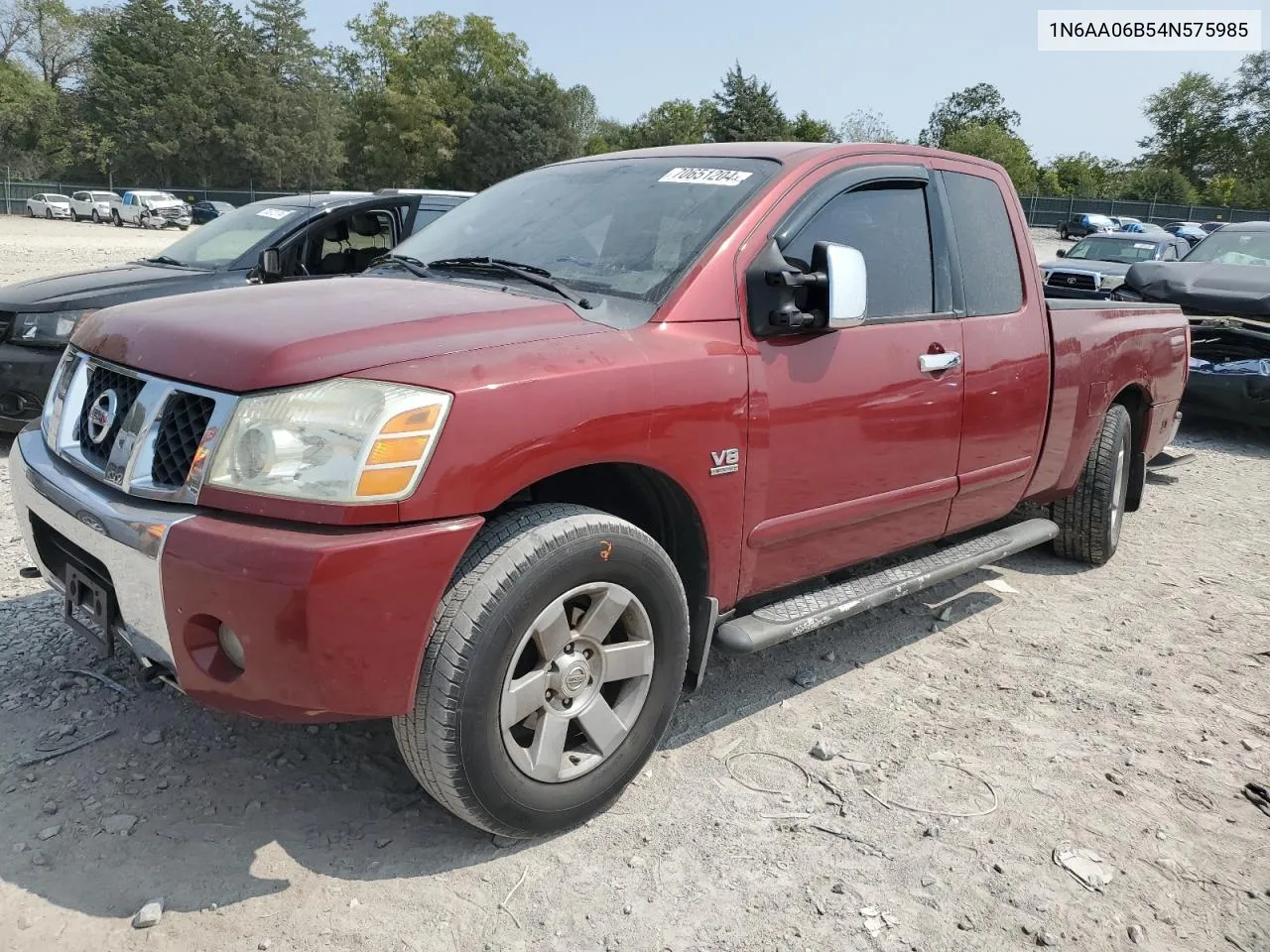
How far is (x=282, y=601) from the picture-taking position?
2088 mm

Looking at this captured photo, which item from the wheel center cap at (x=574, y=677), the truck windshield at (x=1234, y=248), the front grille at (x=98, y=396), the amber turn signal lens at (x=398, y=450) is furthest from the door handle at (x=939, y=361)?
the truck windshield at (x=1234, y=248)

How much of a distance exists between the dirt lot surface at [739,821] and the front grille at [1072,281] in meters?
10.4

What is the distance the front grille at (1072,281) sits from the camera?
1323 centimetres

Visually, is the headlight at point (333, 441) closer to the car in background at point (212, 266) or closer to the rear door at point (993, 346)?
the rear door at point (993, 346)

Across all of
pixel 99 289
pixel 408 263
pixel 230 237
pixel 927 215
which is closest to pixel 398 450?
pixel 408 263

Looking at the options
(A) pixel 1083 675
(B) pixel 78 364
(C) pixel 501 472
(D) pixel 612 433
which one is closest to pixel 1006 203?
(A) pixel 1083 675

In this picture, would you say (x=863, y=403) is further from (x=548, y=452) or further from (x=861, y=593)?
(x=548, y=452)

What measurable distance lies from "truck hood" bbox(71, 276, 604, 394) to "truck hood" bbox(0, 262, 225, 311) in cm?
358

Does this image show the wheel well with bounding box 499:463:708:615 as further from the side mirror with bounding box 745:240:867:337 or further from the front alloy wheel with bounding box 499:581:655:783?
the side mirror with bounding box 745:240:867:337

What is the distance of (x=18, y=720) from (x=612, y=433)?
209cm

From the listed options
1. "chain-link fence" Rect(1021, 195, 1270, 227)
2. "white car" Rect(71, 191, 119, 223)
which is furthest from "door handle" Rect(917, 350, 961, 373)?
"chain-link fence" Rect(1021, 195, 1270, 227)

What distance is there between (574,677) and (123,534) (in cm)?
112

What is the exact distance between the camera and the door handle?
11.2 ft

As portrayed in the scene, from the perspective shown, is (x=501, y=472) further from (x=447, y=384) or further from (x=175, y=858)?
(x=175, y=858)
